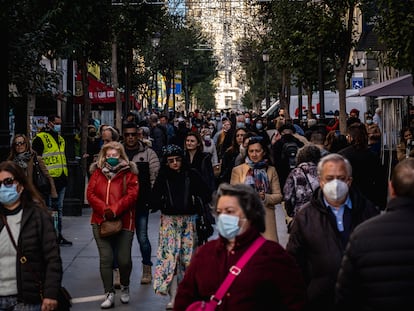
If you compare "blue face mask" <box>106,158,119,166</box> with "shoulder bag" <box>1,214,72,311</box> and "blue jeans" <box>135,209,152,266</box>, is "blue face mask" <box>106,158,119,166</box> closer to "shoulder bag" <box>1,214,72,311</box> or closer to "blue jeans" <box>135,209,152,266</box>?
"blue jeans" <box>135,209,152,266</box>

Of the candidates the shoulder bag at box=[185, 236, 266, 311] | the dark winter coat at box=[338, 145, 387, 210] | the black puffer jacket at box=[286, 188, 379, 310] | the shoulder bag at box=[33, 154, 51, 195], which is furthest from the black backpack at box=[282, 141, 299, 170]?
the shoulder bag at box=[185, 236, 266, 311]

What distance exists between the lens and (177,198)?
33.2 ft

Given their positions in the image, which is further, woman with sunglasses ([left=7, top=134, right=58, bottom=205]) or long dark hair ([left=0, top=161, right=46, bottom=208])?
woman with sunglasses ([left=7, top=134, right=58, bottom=205])

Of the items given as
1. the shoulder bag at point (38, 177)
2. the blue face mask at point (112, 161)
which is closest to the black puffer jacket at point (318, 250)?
the blue face mask at point (112, 161)

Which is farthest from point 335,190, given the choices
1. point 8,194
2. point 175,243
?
point 175,243

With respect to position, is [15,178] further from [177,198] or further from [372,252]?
[177,198]

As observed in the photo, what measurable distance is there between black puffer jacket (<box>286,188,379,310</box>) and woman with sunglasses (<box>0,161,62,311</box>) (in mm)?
1506

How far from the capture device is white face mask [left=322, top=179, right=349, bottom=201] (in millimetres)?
6598

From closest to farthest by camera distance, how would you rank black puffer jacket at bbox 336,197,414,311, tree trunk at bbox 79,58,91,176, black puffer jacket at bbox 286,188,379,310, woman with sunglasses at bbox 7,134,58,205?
black puffer jacket at bbox 336,197,414,311 < black puffer jacket at bbox 286,188,379,310 < woman with sunglasses at bbox 7,134,58,205 < tree trunk at bbox 79,58,91,176

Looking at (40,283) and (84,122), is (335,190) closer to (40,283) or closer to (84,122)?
(40,283)

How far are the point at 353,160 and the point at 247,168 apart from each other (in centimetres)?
159

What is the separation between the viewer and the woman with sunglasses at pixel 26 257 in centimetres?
648

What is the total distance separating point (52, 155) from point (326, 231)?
8.50 m

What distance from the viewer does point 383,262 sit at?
5.19 meters
